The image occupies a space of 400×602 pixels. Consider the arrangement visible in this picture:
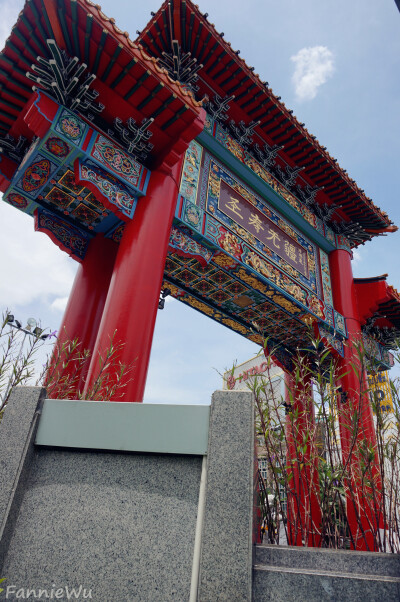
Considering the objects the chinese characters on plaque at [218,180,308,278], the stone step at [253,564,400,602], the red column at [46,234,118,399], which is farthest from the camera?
the chinese characters on plaque at [218,180,308,278]

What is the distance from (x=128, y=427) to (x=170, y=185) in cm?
411

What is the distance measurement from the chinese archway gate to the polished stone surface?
172 cm

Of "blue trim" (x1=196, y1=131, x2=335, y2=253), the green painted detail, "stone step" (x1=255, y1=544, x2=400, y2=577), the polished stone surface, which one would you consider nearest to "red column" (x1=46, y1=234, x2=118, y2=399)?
"blue trim" (x1=196, y1=131, x2=335, y2=253)

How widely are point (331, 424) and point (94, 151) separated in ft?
13.8

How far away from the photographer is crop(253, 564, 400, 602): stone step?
64.9 inches

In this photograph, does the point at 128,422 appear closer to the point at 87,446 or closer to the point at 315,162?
the point at 87,446

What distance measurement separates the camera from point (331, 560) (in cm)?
176

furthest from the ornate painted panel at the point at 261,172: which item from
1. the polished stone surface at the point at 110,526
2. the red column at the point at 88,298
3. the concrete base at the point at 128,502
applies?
the polished stone surface at the point at 110,526

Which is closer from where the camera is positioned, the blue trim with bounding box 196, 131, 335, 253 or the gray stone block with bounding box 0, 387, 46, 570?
the gray stone block with bounding box 0, 387, 46, 570

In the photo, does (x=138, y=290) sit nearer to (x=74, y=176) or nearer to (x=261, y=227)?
(x=74, y=176)

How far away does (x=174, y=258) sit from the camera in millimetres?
6590

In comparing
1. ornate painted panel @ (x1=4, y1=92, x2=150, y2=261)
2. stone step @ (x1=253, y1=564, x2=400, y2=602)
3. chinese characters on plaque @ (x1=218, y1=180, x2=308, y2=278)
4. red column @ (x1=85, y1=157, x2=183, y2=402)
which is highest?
chinese characters on plaque @ (x1=218, y1=180, x2=308, y2=278)

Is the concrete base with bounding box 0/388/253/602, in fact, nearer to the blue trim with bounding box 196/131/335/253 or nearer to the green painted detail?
the green painted detail

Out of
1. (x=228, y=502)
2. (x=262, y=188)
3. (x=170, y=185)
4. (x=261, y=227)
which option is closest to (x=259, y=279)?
(x=261, y=227)
